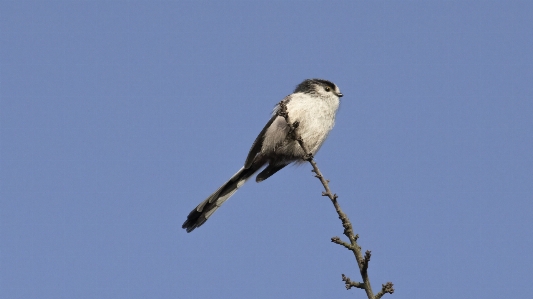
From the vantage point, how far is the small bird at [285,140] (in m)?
6.17

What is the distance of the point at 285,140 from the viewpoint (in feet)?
20.2

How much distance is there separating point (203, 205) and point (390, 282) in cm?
339

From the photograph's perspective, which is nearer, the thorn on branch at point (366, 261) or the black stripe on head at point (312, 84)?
the thorn on branch at point (366, 261)

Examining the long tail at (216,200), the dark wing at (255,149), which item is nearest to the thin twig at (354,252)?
the long tail at (216,200)

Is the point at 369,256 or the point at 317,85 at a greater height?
the point at 317,85

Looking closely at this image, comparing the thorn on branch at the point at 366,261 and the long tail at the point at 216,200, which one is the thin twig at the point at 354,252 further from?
the long tail at the point at 216,200

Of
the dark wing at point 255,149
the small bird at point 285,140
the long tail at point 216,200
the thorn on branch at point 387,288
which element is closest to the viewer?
the thorn on branch at point 387,288

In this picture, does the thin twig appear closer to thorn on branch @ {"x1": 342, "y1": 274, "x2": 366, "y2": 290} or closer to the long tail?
thorn on branch @ {"x1": 342, "y1": 274, "x2": 366, "y2": 290}

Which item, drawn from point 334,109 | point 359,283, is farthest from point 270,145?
point 359,283

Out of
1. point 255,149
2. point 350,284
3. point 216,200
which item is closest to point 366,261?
point 350,284

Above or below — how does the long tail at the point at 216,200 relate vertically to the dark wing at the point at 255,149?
below

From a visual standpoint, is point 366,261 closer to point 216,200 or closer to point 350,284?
point 350,284

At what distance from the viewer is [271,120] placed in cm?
654

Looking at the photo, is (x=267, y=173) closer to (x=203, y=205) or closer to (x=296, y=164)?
(x=296, y=164)
